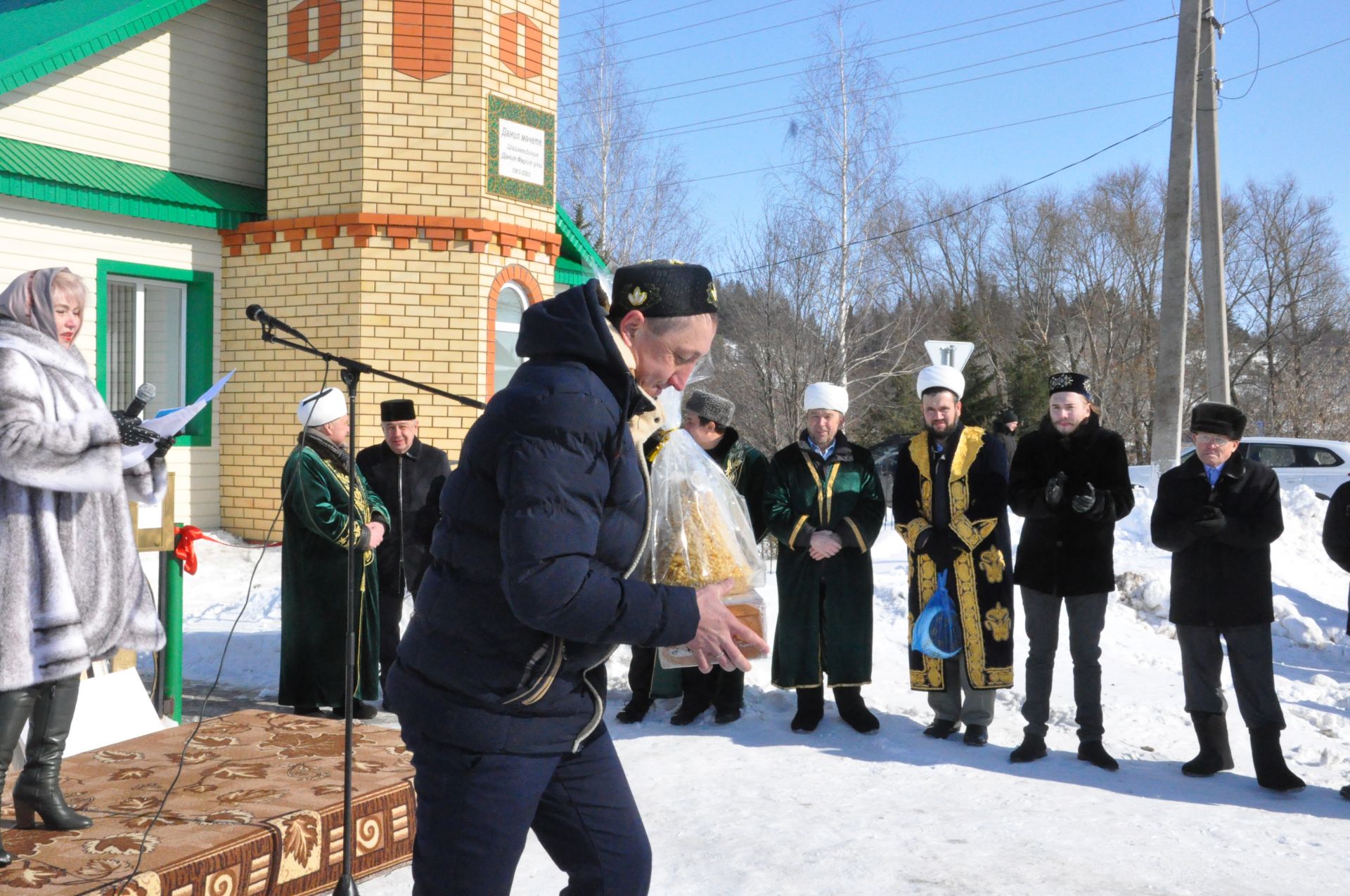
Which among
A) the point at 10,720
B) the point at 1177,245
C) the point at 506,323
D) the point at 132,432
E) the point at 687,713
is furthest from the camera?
the point at 1177,245

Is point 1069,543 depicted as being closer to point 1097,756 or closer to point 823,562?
point 1097,756

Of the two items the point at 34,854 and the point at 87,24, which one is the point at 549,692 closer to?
the point at 34,854

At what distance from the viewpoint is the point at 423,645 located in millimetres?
2502

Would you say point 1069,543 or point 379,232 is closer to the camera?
point 1069,543

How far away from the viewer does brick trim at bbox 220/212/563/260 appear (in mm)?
12375

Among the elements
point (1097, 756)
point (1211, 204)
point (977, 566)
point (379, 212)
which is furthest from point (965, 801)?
point (1211, 204)

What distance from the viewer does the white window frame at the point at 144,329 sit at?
41.7 feet

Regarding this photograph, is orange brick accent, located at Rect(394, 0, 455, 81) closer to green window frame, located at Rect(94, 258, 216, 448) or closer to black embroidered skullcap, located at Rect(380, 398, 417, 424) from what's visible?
green window frame, located at Rect(94, 258, 216, 448)

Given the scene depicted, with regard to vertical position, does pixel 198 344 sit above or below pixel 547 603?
above

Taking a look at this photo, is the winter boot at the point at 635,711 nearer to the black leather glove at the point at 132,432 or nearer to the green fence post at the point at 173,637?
the green fence post at the point at 173,637

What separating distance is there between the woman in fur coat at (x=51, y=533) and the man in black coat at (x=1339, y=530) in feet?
18.0

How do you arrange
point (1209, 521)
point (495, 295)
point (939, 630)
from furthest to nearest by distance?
point (495, 295)
point (939, 630)
point (1209, 521)

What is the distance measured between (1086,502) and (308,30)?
10089mm

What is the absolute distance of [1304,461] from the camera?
20.7m
